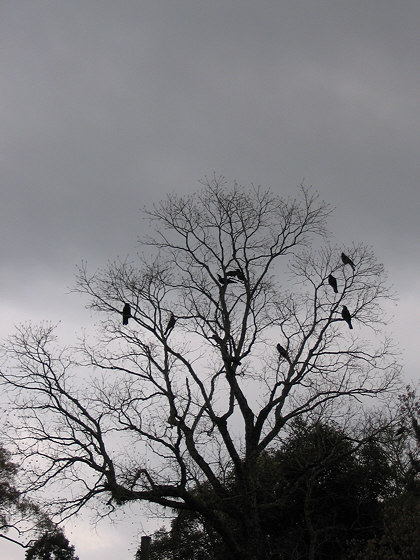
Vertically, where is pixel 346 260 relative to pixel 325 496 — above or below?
above

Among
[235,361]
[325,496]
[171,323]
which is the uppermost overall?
[171,323]

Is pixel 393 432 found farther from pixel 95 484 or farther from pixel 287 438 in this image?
pixel 95 484

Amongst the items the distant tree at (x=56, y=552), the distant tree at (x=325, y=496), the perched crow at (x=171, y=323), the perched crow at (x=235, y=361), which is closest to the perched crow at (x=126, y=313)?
the perched crow at (x=171, y=323)

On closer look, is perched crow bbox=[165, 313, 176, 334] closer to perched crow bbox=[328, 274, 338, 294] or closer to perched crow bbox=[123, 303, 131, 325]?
perched crow bbox=[123, 303, 131, 325]

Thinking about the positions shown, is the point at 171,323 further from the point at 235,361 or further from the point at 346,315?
the point at 346,315

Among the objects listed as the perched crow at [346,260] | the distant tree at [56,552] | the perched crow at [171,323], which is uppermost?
the perched crow at [346,260]

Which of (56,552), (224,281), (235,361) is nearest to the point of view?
(235,361)

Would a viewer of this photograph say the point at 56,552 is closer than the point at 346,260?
No

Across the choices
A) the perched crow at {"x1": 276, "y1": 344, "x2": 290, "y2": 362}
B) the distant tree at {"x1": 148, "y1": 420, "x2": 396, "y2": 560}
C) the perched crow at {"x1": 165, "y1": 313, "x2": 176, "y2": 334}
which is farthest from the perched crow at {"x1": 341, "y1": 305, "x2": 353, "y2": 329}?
the perched crow at {"x1": 165, "y1": 313, "x2": 176, "y2": 334}

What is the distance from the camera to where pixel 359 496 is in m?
18.2

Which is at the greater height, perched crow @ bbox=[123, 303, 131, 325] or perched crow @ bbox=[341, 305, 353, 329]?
perched crow @ bbox=[123, 303, 131, 325]

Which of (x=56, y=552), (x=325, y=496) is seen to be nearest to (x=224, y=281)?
(x=325, y=496)

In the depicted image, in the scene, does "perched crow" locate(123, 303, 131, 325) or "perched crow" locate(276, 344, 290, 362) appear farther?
"perched crow" locate(276, 344, 290, 362)

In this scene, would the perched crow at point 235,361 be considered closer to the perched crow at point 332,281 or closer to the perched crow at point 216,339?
the perched crow at point 216,339
